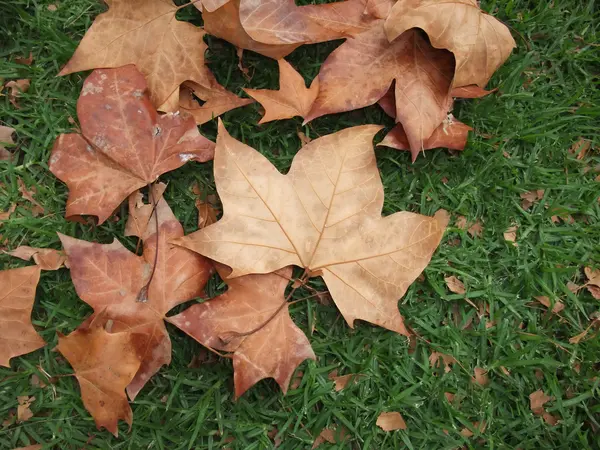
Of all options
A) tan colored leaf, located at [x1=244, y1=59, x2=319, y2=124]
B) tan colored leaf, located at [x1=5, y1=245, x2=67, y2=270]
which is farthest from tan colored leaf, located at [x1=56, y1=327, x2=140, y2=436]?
tan colored leaf, located at [x1=244, y1=59, x2=319, y2=124]

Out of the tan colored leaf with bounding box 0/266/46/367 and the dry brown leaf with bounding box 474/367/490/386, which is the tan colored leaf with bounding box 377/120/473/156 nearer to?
the dry brown leaf with bounding box 474/367/490/386

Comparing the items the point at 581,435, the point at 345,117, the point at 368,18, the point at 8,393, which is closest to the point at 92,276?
the point at 8,393

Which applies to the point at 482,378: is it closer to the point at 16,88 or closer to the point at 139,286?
the point at 139,286

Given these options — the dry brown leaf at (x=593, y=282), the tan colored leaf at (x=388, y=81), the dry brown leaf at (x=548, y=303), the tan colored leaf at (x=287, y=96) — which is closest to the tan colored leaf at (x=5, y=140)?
the tan colored leaf at (x=287, y=96)

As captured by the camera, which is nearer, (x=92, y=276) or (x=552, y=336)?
(x=92, y=276)

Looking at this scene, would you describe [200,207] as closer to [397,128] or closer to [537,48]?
[397,128]

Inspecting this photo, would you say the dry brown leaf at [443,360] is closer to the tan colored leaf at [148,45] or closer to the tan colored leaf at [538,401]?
the tan colored leaf at [538,401]
